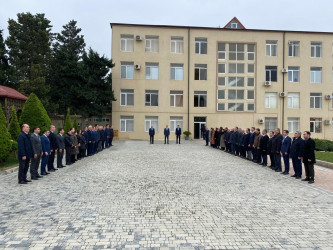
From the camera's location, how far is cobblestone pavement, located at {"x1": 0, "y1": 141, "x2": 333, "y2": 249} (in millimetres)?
4902

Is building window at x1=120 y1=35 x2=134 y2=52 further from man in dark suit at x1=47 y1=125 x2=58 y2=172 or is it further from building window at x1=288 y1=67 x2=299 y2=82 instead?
man in dark suit at x1=47 y1=125 x2=58 y2=172

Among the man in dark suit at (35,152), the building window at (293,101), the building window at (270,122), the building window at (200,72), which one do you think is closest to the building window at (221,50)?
the building window at (200,72)

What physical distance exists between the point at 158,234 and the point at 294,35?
38507 millimetres

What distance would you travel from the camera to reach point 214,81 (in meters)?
36.3

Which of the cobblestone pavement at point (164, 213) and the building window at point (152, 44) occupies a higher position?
the building window at point (152, 44)

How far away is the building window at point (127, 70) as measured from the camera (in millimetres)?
35472

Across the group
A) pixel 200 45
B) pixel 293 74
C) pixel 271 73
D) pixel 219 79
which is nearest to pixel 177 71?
pixel 200 45

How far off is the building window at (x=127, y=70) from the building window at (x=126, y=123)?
5.04 m

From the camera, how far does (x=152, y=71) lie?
118ft

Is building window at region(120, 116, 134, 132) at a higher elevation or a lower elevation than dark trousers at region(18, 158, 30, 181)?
higher

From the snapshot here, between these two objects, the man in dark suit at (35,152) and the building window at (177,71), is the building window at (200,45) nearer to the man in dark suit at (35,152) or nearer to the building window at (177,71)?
the building window at (177,71)

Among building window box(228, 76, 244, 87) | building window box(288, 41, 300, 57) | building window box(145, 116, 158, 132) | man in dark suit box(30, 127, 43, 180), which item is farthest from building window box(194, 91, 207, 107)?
man in dark suit box(30, 127, 43, 180)

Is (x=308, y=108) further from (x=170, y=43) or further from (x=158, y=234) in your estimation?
(x=158, y=234)

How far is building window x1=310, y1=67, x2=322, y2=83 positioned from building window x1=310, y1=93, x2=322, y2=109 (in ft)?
6.00
